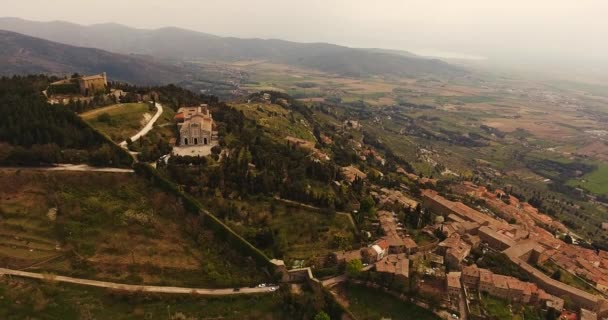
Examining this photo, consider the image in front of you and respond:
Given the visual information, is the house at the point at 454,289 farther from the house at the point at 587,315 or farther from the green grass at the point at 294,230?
the house at the point at 587,315

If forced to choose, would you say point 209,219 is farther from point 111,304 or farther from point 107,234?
point 111,304

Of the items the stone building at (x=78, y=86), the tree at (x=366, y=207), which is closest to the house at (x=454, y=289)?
the tree at (x=366, y=207)

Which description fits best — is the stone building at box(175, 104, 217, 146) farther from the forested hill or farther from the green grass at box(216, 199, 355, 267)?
the green grass at box(216, 199, 355, 267)

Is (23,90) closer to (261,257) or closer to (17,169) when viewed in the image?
(17,169)

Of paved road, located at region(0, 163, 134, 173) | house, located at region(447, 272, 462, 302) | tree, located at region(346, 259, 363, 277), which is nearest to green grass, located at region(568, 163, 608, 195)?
house, located at region(447, 272, 462, 302)

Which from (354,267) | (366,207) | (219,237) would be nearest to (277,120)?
(366,207)

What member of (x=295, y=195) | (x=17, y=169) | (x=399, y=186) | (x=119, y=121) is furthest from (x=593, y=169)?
(x=17, y=169)
